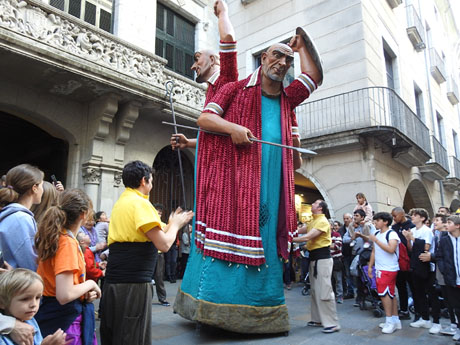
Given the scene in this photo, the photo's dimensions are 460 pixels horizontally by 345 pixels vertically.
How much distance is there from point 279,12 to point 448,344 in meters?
12.1

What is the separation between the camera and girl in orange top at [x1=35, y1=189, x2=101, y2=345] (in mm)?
2076

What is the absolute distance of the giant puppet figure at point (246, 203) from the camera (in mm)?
3539

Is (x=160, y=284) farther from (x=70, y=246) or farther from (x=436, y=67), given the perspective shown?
(x=436, y=67)

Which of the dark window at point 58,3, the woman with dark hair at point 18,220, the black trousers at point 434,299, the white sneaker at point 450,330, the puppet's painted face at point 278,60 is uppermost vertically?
the dark window at point 58,3

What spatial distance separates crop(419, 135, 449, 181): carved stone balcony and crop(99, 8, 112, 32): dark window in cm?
1212

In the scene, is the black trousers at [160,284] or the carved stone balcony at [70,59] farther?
the carved stone balcony at [70,59]

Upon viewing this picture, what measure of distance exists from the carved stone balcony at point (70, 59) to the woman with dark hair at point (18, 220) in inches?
200

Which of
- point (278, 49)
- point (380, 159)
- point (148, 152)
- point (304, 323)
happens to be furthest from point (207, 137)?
point (380, 159)

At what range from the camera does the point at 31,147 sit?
1098cm

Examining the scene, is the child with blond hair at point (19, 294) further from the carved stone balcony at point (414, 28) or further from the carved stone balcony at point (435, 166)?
the carved stone balcony at point (414, 28)

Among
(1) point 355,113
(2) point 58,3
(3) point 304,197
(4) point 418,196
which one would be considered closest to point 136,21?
(2) point 58,3

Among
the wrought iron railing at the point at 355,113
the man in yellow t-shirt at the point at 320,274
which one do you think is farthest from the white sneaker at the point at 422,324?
the wrought iron railing at the point at 355,113

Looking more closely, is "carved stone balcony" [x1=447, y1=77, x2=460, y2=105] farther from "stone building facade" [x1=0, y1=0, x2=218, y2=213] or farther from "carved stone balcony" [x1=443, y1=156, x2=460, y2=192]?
"stone building facade" [x1=0, y1=0, x2=218, y2=213]

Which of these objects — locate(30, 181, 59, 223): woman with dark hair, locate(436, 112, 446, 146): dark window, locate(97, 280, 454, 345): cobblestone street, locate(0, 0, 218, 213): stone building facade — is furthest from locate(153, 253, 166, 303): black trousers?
locate(436, 112, 446, 146): dark window
